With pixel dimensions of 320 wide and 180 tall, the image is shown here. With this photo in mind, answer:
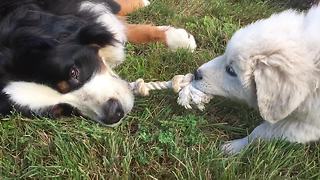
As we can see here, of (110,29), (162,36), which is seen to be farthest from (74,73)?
(162,36)

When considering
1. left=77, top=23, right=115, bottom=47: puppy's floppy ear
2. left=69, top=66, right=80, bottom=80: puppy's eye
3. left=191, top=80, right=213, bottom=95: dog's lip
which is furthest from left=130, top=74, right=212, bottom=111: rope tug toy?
left=69, top=66, right=80, bottom=80: puppy's eye

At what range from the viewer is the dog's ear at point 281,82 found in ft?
8.54

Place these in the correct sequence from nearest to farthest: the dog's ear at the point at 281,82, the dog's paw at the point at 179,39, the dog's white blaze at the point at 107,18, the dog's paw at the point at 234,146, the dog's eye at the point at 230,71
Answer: the dog's ear at the point at 281,82 < the dog's eye at the point at 230,71 < the dog's paw at the point at 234,146 < the dog's white blaze at the point at 107,18 < the dog's paw at the point at 179,39

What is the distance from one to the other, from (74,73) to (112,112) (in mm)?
337

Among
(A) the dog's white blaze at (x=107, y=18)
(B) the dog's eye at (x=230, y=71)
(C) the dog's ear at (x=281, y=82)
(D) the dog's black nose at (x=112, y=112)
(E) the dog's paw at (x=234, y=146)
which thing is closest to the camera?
(C) the dog's ear at (x=281, y=82)

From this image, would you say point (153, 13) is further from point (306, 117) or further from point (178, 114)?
point (306, 117)

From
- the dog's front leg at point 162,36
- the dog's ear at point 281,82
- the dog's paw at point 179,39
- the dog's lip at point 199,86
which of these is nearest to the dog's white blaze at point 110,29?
the dog's front leg at point 162,36

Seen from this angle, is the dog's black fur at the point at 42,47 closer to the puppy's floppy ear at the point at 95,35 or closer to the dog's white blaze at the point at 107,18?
the puppy's floppy ear at the point at 95,35

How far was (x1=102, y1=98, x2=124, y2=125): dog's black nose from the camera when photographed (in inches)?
130

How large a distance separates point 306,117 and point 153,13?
2128 mm

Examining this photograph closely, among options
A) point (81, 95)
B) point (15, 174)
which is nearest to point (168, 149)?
point (81, 95)

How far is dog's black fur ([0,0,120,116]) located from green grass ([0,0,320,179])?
206 mm

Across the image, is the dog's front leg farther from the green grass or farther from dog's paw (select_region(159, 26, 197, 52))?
the green grass

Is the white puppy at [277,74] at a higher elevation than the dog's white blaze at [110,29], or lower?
higher
